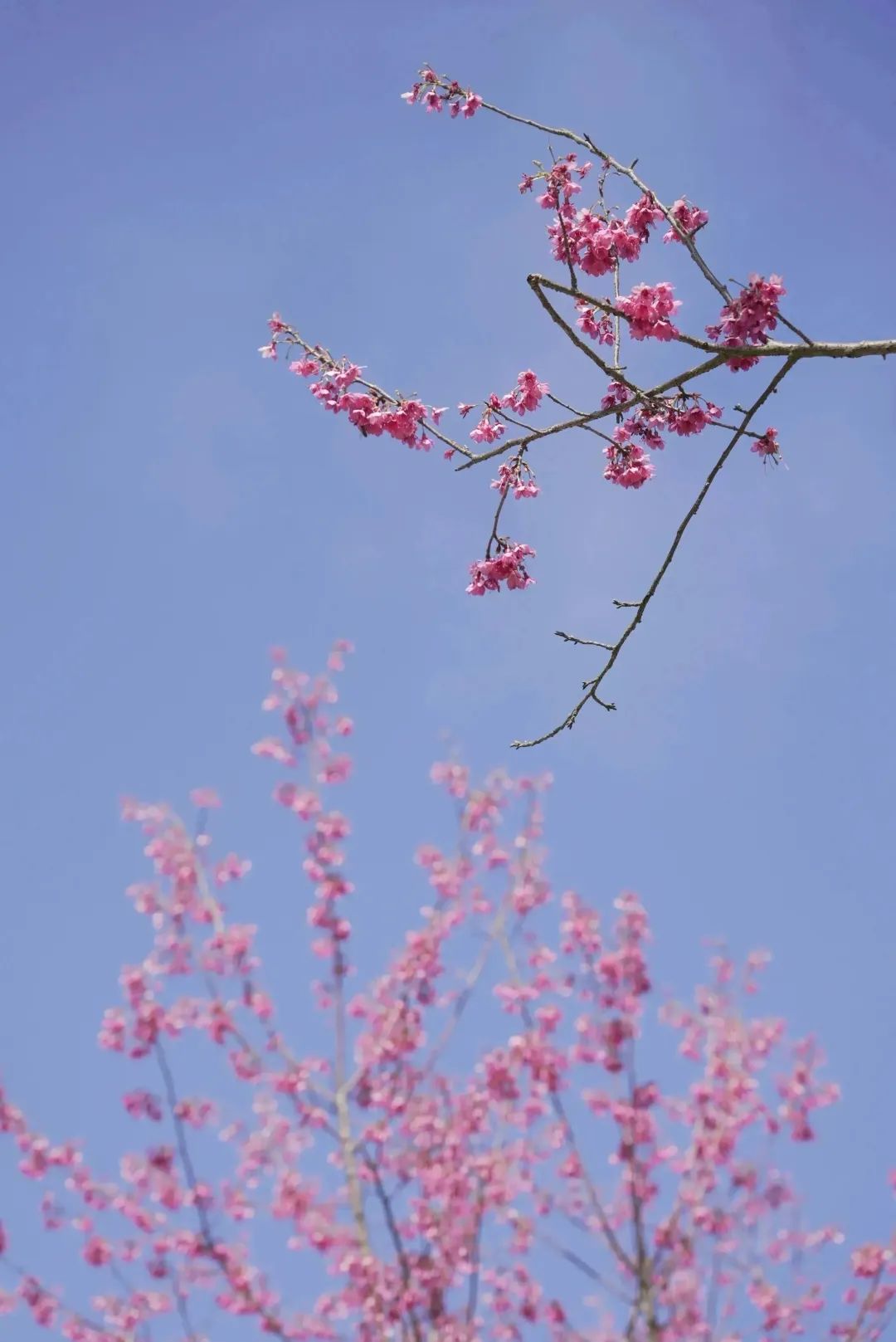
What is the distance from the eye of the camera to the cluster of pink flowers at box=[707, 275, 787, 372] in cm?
417

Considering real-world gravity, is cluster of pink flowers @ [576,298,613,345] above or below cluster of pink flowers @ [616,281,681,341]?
above

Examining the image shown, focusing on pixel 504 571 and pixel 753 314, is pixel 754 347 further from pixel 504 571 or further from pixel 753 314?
pixel 504 571

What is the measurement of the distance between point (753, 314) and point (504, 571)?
1.82 meters

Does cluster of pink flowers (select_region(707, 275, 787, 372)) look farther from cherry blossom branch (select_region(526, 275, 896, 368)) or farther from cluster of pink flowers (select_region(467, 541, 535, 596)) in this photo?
cluster of pink flowers (select_region(467, 541, 535, 596))

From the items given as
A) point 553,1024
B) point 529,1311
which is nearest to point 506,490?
point 553,1024

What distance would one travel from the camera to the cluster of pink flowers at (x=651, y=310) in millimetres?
4289

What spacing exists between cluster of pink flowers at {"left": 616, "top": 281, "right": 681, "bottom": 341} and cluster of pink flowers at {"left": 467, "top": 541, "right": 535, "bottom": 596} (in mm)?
1353

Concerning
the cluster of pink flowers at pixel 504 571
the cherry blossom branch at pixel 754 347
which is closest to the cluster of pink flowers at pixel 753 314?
the cherry blossom branch at pixel 754 347

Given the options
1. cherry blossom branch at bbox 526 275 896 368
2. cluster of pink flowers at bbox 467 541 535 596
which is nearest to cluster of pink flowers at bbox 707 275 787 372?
cherry blossom branch at bbox 526 275 896 368

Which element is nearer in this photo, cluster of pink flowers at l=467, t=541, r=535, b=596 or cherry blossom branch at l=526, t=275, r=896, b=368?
cherry blossom branch at l=526, t=275, r=896, b=368

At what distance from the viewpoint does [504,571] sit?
534 cm

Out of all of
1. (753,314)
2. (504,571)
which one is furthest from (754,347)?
(504,571)

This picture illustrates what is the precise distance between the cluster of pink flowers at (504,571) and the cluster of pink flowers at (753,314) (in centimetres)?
154

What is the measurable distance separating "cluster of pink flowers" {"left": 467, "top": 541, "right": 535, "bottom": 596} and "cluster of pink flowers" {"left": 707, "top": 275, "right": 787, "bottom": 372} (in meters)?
1.54
